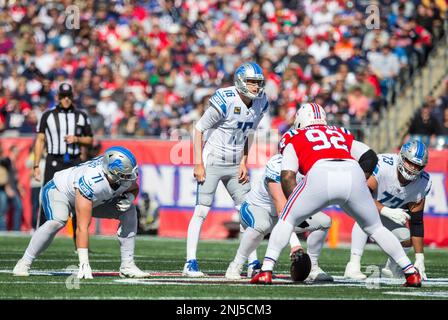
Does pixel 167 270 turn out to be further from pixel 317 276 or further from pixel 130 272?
pixel 317 276

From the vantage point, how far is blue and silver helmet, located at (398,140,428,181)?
939cm

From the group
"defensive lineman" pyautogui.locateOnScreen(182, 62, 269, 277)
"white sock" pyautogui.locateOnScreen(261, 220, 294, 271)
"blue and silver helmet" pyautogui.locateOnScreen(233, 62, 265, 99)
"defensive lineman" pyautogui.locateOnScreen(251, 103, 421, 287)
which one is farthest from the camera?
"defensive lineman" pyautogui.locateOnScreen(182, 62, 269, 277)

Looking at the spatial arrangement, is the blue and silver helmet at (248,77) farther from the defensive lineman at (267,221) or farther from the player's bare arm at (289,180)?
the player's bare arm at (289,180)

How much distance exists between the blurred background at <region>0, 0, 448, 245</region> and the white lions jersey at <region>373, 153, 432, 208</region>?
5.97 meters

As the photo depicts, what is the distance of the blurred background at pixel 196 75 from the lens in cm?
1769

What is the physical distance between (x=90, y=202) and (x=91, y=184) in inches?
6.3

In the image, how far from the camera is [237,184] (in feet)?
34.5

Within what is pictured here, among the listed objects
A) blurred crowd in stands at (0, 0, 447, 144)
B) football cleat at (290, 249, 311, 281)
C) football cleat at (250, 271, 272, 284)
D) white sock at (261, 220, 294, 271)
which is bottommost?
football cleat at (250, 271, 272, 284)

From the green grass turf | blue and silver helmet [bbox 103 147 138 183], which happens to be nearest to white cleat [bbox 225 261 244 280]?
the green grass turf

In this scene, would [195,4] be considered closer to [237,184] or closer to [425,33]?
[425,33]

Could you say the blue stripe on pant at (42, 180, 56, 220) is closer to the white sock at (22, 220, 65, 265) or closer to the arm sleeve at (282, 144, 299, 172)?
the white sock at (22, 220, 65, 265)

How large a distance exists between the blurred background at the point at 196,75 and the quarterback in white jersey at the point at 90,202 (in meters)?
6.93

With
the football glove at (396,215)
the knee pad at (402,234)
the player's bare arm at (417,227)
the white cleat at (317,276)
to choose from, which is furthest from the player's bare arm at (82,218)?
the player's bare arm at (417,227)
